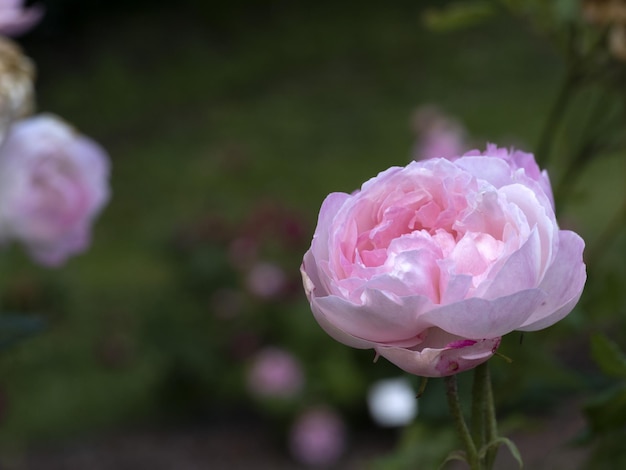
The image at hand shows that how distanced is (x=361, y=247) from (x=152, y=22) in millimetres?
6061

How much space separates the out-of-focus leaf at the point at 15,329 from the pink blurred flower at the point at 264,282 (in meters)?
1.70

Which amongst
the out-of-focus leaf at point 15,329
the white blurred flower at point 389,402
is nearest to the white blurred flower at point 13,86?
the out-of-focus leaf at point 15,329

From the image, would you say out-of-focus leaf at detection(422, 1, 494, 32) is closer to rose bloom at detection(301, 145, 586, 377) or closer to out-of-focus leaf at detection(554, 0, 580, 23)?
out-of-focus leaf at detection(554, 0, 580, 23)

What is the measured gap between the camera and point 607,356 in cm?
46

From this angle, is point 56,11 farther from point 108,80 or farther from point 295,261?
point 295,261

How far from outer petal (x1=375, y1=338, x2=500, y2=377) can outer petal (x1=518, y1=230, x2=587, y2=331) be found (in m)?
0.02

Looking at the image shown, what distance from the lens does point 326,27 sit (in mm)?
6203

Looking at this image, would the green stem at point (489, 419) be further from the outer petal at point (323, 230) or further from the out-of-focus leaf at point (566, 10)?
the out-of-focus leaf at point (566, 10)

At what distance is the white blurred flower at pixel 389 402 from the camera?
166 centimetres

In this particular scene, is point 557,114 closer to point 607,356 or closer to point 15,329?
point 607,356

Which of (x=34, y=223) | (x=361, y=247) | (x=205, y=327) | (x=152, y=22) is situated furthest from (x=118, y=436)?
(x=152, y=22)

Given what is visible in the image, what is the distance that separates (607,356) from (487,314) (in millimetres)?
162

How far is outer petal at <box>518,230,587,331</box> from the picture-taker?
34cm

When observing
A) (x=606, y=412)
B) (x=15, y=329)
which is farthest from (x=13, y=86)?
(x=606, y=412)
